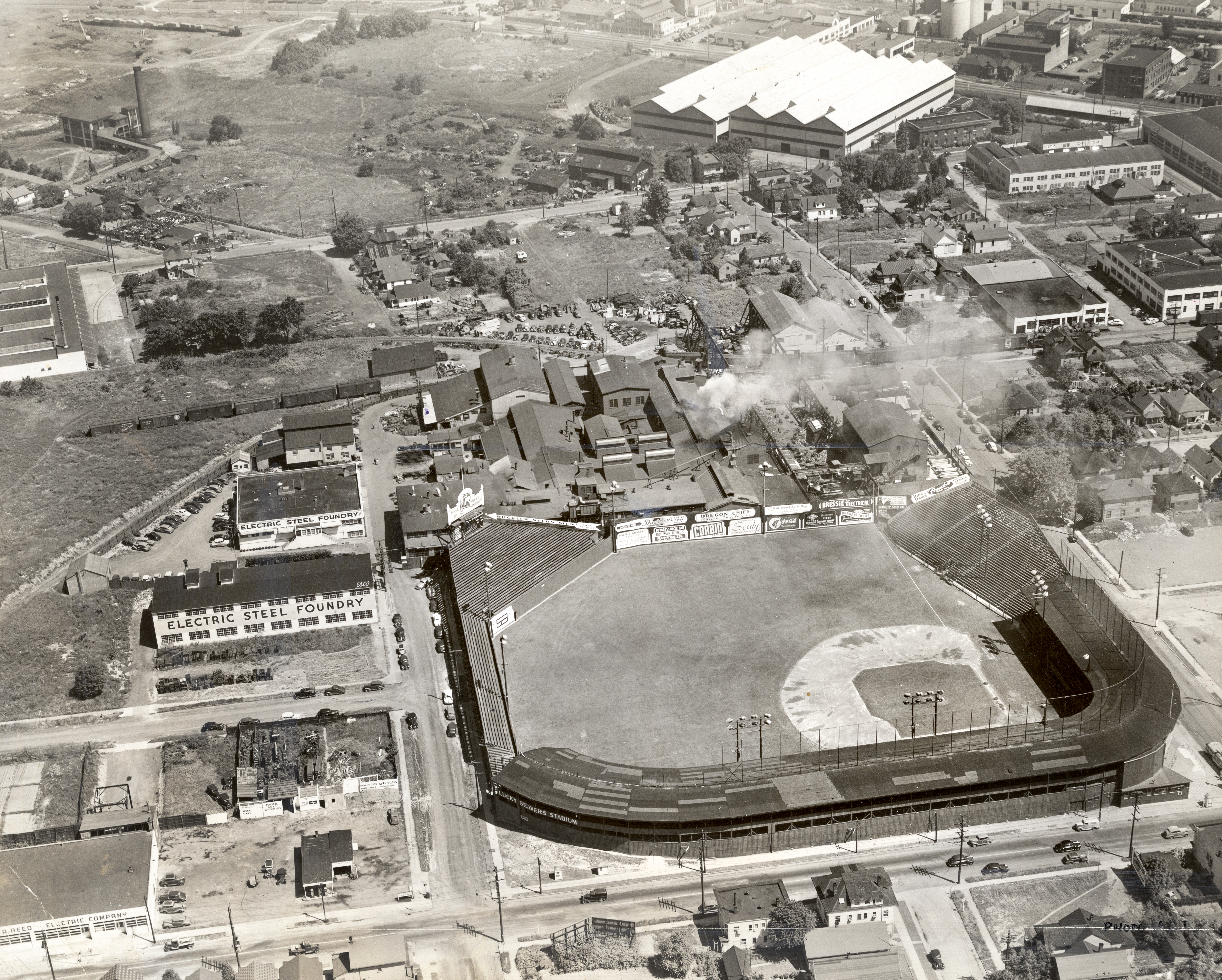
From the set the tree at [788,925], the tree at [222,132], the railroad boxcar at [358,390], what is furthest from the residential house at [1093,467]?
the tree at [222,132]

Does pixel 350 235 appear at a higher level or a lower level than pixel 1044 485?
lower

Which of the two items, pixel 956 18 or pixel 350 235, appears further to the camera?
pixel 956 18

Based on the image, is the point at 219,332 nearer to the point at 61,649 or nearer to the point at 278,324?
the point at 278,324

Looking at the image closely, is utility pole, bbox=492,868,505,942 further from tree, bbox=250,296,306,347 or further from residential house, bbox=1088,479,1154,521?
tree, bbox=250,296,306,347

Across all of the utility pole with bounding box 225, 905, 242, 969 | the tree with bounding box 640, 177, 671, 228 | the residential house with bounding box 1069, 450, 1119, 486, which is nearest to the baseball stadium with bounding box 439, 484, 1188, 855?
the residential house with bounding box 1069, 450, 1119, 486

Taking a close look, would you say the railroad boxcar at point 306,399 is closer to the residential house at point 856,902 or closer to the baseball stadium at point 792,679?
the baseball stadium at point 792,679

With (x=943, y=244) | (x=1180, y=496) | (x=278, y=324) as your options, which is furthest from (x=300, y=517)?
(x=943, y=244)

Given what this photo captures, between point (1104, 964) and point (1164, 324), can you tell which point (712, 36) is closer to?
point (1164, 324)
